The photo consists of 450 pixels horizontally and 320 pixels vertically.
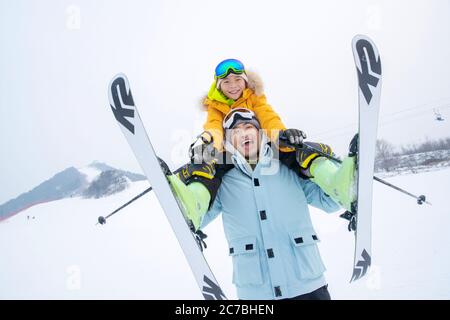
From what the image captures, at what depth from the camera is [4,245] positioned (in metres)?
12.7

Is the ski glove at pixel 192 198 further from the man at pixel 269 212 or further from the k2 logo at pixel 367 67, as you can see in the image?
the k2 logo at pixel 367 67

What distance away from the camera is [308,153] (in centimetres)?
184

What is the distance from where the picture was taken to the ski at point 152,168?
173 cm

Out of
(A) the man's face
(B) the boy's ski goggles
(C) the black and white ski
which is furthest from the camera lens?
(B) the boy's ski goggles

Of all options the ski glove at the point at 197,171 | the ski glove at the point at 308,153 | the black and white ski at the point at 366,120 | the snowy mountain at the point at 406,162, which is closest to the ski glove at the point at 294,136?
the ski glove at the point at 308,153

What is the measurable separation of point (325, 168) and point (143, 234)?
9206 millimetres

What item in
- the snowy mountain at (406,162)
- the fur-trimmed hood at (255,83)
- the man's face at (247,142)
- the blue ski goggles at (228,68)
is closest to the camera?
the man's face at (247,142)

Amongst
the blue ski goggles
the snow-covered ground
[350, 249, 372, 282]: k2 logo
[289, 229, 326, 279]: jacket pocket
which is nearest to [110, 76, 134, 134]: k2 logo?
the blue ski goggles

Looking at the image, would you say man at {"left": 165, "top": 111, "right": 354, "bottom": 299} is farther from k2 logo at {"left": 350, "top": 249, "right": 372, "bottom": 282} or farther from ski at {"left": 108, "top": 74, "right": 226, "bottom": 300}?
k2 logo at {"left": 350, "top": 249, "right": 372, "bottom": 282}

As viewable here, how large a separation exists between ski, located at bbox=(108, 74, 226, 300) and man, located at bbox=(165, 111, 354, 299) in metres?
0.08

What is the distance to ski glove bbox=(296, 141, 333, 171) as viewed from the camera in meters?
1.83

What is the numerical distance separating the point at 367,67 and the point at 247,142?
0.78 meters
